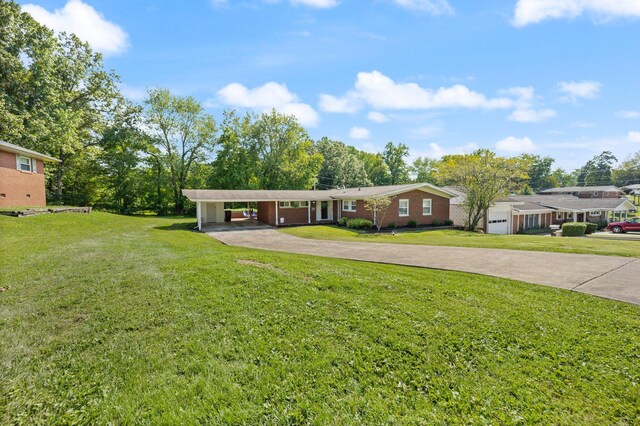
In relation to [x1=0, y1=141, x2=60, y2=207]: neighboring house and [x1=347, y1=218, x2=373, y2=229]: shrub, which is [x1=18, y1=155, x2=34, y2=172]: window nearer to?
[x1=0, y1=141, x2=60, y2=207]: neighboring house

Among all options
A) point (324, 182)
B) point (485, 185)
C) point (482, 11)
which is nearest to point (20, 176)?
point (482, 11)

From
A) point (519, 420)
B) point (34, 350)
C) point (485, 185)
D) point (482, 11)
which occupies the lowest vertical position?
point (519, 420)

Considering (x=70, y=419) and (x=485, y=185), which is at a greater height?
(x=485, y=185)

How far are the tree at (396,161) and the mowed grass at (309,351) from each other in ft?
183

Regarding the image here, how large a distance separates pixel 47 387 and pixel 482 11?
13815 mm

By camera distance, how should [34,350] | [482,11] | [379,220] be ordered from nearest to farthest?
[34,350] < [482,11] < [379,220]

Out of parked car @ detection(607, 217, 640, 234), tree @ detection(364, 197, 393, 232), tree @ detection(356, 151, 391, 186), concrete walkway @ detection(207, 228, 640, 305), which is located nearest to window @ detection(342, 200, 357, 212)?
tree @ detection(364, 197, 393, 232)

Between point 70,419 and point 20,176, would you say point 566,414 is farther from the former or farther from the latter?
point 20,176

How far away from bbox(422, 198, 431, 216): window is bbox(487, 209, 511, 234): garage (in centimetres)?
507

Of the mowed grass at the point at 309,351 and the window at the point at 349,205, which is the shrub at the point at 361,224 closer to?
the window at the point at 349,205

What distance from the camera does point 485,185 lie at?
938 inches

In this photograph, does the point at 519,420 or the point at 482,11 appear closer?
the point at 519,420

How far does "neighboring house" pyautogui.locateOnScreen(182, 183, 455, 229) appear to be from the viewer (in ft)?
77.0

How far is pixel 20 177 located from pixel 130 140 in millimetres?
16471
